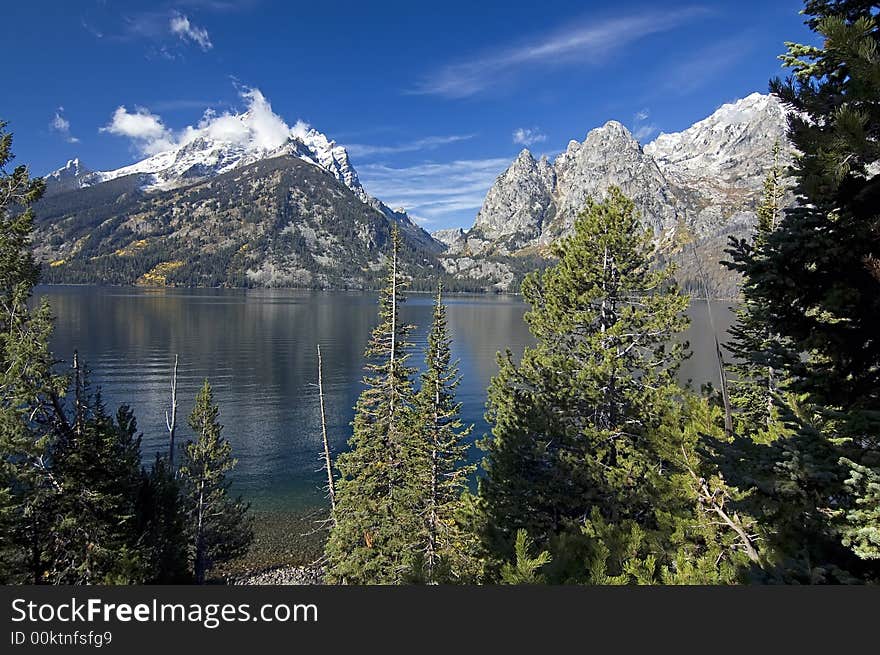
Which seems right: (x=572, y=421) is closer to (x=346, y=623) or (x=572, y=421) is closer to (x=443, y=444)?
(x=443, y=444)

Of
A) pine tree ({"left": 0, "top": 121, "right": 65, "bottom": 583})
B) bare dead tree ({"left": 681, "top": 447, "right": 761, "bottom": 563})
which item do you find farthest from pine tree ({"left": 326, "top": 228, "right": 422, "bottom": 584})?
bare dead tree ({"left": 681, "top": 447, "right": 761, "bottom": 563})

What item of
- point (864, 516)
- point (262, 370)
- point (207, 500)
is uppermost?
point (864, 516)

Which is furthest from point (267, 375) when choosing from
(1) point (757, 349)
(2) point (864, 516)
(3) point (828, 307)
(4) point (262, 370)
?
→ (2) point (864, 516)

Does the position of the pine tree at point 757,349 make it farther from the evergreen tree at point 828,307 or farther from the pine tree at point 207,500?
the pine tree at point 207,500

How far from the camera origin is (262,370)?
7950 centimetres

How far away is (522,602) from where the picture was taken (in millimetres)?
4023

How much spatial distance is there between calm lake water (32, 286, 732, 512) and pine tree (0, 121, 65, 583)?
4.69 metres

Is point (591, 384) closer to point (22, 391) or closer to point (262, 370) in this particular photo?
point (22, 391)

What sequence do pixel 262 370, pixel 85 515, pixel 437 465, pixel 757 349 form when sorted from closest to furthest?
1. pixel 85 515
2. pixel 757 349
3. pixel 437 465
4. pixel 262 370

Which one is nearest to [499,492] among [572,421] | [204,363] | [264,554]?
[572,421]

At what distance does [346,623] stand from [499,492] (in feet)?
43.9

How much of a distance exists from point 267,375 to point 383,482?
58.3m

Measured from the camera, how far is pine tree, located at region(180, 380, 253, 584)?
26.0m

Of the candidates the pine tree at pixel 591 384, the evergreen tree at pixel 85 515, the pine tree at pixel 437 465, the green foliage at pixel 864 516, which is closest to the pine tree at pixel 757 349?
the pine tree at pixel 591 384
